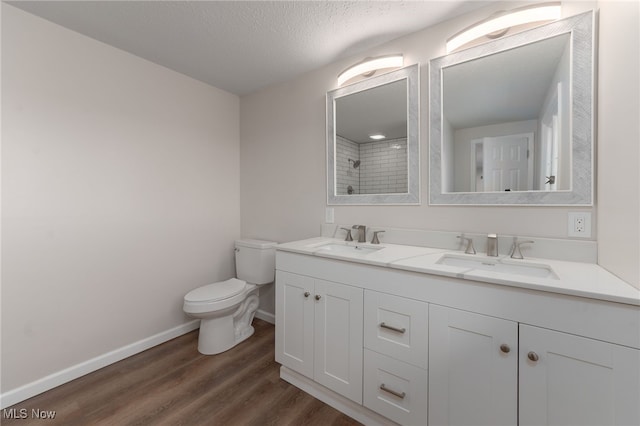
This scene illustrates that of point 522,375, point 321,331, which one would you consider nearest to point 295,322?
point 321,331

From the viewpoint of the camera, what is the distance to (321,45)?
1892 mm

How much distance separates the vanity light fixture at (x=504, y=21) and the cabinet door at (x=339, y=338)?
5.03ft

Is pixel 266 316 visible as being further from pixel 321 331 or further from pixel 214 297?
pixel 321 331

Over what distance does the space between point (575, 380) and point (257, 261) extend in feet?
6.76

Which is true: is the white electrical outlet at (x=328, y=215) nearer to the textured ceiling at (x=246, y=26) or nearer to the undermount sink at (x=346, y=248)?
the undermount sink at (x=346, y=248)

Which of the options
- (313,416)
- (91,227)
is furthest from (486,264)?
(91,227)

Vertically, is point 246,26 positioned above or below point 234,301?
above

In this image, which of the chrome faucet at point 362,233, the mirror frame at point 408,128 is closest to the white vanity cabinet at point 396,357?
the chrome faucet at point 362,233

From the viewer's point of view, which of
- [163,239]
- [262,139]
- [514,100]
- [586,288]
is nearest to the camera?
[586,288]

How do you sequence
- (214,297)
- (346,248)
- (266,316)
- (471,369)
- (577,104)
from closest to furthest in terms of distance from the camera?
(471,369) → (577,104) → (346,248) → (214,297) → (266,316)

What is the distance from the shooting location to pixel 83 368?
1.81 meters

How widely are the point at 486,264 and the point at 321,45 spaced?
174cm

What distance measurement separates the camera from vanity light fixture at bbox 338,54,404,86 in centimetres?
179

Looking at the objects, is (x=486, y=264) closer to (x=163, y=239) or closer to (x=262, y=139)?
(x=262, y=139)
